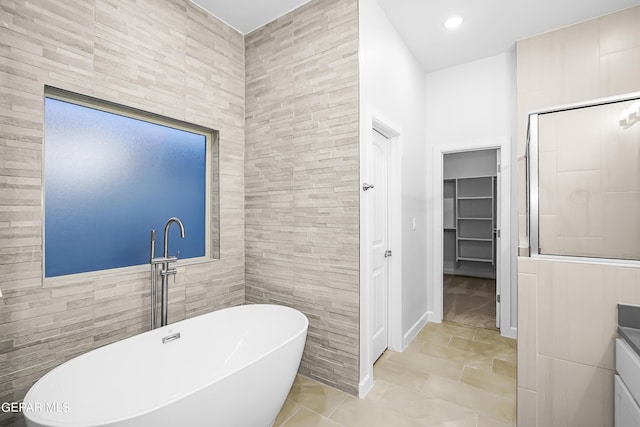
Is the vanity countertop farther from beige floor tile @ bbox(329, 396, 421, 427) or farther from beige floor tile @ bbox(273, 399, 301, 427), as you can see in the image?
beige floor tile @ bbox(273, 399, 301, 427)

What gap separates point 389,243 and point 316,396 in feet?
4.61

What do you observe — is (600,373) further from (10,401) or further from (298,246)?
(10,401)

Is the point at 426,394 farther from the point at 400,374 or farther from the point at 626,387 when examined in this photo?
the point at 626,387

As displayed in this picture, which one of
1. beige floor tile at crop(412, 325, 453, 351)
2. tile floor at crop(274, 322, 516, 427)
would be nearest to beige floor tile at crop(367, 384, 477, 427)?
tile floor at crop(274, 322, 516, 427)

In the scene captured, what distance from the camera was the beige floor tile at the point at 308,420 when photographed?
1.80 metres

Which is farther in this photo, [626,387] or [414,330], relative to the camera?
[414,330]

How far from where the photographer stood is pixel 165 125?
2.23 m

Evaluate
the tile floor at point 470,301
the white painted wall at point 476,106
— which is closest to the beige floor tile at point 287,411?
the white painted wall at point 476,106

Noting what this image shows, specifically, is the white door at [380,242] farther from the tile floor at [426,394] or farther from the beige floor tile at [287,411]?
the beige floor tile at [287,411]

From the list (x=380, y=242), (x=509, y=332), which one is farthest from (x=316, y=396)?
(x=509, y=332)

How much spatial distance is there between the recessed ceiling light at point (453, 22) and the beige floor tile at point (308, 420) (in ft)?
10.6

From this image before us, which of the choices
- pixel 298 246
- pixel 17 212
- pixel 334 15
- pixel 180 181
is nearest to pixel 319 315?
pixel 298 246

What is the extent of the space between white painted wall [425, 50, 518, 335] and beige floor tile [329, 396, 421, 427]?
185 cm

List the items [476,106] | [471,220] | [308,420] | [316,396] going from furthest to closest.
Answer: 1. [471,220]
2. [476,106]
3. [316,396]
4. [308,420]
